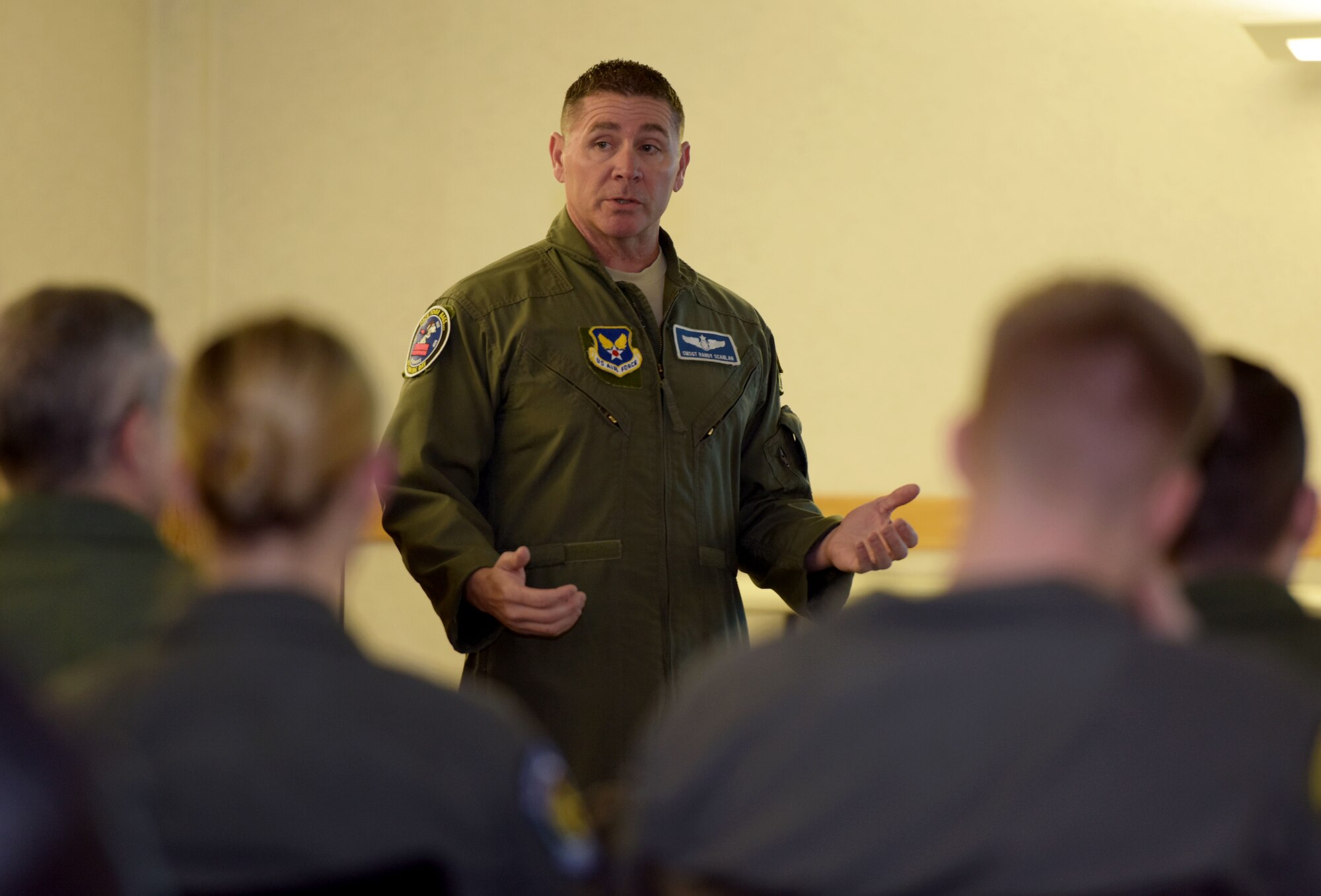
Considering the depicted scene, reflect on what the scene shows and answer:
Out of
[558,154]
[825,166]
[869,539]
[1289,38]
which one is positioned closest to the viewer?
[869,539]

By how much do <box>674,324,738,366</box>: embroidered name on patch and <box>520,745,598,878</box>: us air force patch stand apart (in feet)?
4.87

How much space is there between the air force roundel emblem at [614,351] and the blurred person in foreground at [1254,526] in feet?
3.83

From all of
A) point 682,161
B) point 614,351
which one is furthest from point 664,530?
point 682,161

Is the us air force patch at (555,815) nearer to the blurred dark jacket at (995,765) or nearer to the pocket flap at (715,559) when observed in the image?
the blurred dark jacket at (995,765)

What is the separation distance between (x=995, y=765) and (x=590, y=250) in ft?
5.76

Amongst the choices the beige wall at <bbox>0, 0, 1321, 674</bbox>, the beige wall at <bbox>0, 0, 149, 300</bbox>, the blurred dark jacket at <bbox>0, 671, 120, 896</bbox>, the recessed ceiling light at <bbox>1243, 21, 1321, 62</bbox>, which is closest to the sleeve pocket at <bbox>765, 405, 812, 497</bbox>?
the beige wall at <bbox>0, 0, 1321, 674</bbox>

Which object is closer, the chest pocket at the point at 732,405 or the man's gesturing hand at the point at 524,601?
the man's gesturing hand at the point at 524,601

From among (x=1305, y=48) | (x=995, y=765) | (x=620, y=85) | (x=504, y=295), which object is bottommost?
(x=995, y=765)

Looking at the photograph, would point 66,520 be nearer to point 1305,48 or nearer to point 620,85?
point 620,85

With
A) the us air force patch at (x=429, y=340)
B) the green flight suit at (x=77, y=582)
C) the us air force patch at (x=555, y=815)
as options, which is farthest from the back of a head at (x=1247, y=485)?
the us air force patch at (x=429, y=340)

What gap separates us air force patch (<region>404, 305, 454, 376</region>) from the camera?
243 cm

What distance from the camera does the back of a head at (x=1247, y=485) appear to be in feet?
4.78

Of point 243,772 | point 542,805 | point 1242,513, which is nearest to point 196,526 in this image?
point 243,772

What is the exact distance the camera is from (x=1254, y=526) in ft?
4.80
